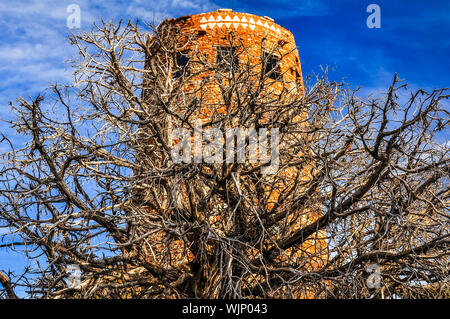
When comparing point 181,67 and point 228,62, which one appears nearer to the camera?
point 228,62

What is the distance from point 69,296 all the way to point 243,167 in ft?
11.2

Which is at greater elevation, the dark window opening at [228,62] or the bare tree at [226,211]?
the dark window opening at [228,62]

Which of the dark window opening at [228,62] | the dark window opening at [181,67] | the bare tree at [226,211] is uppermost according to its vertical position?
the dark window opening at [181,67]

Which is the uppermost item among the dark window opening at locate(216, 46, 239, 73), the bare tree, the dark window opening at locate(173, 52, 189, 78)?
the dark window opening at locate(173, 52, 189, 78)

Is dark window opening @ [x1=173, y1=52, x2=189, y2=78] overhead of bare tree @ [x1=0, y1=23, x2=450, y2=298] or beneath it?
overhead

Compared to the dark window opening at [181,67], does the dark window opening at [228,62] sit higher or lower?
lower

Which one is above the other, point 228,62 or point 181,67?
point 181,67

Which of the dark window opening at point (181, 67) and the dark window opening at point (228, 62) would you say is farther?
the dark window opening at point (181, 67)

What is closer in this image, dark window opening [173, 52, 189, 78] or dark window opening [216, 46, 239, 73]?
dark window opening [216, 46, 239, 73]

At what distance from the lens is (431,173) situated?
7.29m
